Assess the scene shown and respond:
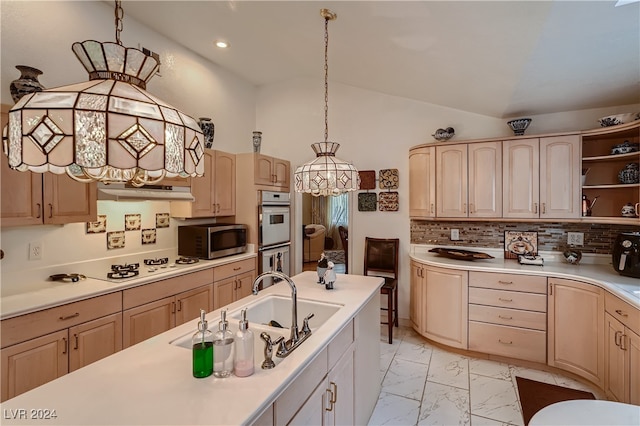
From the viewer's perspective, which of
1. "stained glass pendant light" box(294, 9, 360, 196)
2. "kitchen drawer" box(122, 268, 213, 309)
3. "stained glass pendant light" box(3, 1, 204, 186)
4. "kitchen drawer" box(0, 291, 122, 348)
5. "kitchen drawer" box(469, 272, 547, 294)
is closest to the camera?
"stained glass pendant light" box(3, 1, 204, 186)

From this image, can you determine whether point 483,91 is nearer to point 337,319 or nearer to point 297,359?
point 337,319

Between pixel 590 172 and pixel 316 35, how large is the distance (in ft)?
9.89

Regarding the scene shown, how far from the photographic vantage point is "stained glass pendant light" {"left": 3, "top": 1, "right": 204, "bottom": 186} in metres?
0.70

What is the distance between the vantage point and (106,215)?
9.39ft

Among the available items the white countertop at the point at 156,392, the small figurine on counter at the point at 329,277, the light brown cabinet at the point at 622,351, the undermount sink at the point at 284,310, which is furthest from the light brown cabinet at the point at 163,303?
the light brown cabinet at the point at 622,351

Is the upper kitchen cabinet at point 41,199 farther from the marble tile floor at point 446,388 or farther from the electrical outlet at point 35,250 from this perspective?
the marble tile floor at point 446,388

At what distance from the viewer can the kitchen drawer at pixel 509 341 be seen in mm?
2834

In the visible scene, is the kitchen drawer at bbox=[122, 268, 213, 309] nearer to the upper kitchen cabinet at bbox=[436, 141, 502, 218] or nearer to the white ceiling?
the white ceiling

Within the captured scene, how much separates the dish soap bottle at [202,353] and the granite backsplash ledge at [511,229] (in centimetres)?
321

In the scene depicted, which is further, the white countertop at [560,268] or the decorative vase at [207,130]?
the decorative vase at [207,130]

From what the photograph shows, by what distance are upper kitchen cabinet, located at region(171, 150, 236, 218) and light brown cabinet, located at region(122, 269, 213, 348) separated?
2.39ft

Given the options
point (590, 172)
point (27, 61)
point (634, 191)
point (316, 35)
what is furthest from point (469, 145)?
point (27, 61)

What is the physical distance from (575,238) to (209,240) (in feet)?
12.5

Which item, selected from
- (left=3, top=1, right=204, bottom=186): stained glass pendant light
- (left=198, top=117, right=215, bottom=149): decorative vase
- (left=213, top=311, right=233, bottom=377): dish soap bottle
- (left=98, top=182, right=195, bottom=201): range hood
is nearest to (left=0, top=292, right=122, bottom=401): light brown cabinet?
(left=98, top=182, right=195, bottom=201): range hood
